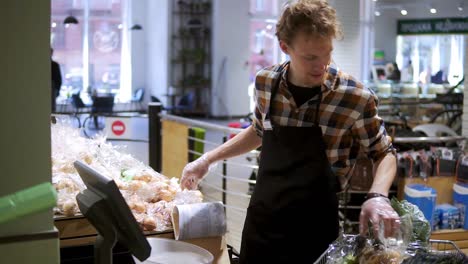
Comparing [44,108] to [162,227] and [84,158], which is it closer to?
[162,227]

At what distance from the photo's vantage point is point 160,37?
19125 mm

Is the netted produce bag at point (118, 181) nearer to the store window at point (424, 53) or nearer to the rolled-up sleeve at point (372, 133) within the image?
the rolled-up sleeve at point (372, 133)

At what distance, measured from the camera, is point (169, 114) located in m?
12.6

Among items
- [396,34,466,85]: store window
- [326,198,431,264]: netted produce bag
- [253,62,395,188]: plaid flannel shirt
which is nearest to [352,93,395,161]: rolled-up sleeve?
[253,62,395,188]: plaid flannel shirt

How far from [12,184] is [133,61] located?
19.2 m

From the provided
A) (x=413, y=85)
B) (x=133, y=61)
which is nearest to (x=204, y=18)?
(x=133, y=61)

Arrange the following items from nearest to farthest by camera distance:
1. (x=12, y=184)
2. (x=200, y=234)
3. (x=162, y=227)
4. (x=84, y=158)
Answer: (x=12, y=184), (x=200, y=234), (x=162, y=227), (x=84, y=158)

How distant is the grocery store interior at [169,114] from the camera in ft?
4.99

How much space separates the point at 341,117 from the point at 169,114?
10465 millimetres

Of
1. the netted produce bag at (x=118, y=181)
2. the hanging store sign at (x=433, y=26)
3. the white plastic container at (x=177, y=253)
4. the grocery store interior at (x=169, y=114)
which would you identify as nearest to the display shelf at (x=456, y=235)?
the grocery store interior at (x=169, y=114)

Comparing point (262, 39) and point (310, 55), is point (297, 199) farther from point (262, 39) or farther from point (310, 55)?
point (262, 39)

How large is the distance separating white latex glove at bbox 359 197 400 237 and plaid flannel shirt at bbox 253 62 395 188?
32 cm

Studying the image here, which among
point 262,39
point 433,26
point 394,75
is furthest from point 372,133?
point 262,39

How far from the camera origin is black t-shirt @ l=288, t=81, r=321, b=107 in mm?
2265
